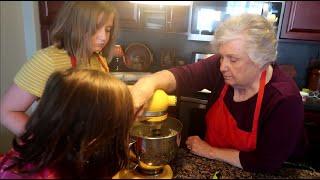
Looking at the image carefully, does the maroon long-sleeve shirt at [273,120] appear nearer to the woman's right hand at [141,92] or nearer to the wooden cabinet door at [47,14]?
the woman's right hand at [141,92]

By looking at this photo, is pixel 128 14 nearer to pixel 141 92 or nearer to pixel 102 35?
pixel 102 35

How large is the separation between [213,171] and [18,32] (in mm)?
595

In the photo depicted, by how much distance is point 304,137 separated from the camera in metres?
1.05

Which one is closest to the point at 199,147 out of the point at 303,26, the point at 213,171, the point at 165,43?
the point at 213,171

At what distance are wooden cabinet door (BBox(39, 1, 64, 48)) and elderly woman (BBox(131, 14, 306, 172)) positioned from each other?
279 mm

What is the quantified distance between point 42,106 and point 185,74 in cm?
55

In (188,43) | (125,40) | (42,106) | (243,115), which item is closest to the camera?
(42,106)

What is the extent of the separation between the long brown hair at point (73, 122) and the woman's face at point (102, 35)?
6 centimetres

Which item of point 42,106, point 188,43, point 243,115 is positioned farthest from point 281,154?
point 42,106

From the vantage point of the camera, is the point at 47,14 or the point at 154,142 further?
the point at 154,142

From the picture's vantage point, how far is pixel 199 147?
0.93 metres

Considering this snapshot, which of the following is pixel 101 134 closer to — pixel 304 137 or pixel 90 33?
pixel 90 33

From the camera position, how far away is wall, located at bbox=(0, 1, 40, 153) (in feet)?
2.01

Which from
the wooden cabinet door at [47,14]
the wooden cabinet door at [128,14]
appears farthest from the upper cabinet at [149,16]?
the wooden cabinet door at [47,14]
